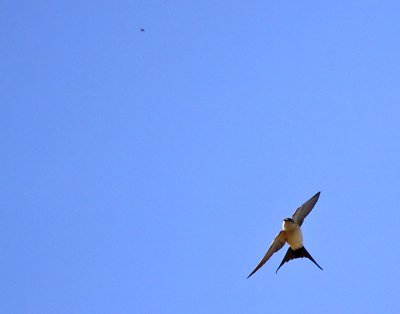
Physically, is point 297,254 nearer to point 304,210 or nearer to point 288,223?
point 288,223

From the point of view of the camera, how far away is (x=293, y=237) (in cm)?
1129

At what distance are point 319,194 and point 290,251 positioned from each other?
1.07 meters

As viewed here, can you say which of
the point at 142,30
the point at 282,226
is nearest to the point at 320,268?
the point at 282,226

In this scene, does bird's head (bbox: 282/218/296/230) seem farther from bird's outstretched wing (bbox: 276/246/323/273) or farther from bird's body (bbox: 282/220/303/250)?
bird's outstretched wing (bbox: 276/246/323/273)

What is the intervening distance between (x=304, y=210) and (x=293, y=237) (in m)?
0.45

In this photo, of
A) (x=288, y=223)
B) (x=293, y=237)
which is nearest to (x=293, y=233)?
(x=293, y=237)

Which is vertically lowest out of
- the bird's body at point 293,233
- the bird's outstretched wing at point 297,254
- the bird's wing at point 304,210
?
the bird's outstretched wing at point 297,254

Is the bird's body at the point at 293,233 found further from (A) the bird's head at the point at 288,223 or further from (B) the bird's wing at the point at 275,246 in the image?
(B) the bird's wing at the point at 275,246

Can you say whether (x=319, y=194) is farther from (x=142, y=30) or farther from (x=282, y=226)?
(x=142, y=30)

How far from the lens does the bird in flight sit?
37.0 ft

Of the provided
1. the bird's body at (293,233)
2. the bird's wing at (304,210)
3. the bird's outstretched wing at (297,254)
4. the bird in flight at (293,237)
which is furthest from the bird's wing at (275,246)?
the bird's wing at (304,210)

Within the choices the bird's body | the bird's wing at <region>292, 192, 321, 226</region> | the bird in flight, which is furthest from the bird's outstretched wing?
the bird's wing at <region>292, 192, 321, 226</region>

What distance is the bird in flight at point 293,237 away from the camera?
11266 millimetres

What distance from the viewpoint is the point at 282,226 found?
11.5m
